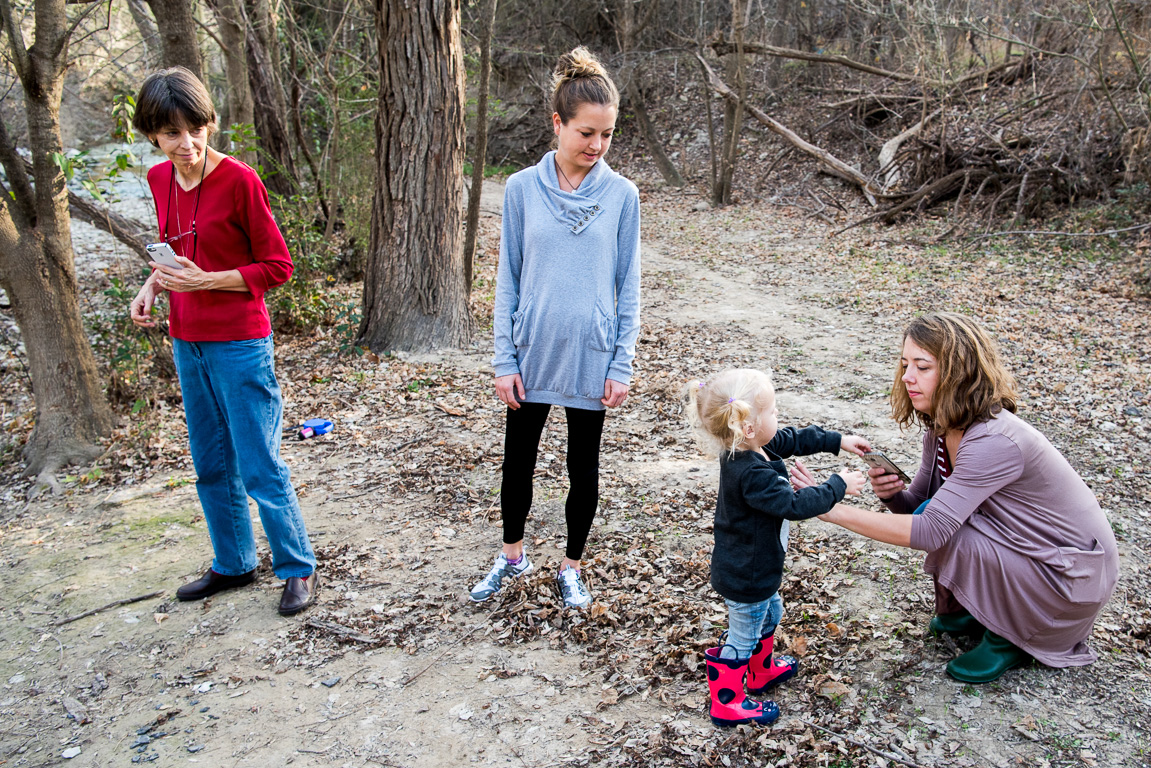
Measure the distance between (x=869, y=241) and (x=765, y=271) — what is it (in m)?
2.08

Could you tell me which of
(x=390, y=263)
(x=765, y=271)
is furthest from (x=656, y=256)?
(x=390, y=263)

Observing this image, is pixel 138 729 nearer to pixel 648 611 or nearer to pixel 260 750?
pixel 260 750

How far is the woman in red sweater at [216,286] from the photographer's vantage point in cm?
272

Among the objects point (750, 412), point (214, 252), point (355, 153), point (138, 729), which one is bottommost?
point (138, 729)

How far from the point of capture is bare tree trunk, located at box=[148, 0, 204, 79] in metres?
5.89

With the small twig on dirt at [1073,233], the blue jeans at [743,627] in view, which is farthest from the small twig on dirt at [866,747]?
the small twig on dirt at [1073,233]

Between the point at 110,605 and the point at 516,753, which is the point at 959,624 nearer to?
the point at 516,753

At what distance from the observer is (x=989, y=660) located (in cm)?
252

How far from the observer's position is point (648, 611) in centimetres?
309

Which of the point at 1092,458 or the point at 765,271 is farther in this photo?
the point at 765,271

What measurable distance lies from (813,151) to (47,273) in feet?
42.1

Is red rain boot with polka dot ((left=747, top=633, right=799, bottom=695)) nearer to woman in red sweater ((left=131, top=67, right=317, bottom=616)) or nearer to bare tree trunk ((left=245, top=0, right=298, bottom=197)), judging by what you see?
woman in red sweater ((left=131, top=67, right=317, bottom=616))

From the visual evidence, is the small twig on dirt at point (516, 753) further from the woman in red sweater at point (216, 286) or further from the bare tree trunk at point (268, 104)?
the bare tree trunk at point (268, 104)

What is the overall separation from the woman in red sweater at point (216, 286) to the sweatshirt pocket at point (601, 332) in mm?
1222
